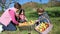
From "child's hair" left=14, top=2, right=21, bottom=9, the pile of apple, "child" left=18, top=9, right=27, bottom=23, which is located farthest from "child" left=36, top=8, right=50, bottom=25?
"child's hair" left=14, top=2, right=21, bottom=9

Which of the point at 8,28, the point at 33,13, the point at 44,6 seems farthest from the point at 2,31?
the point at 44,6

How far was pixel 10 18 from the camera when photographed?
3.67 m

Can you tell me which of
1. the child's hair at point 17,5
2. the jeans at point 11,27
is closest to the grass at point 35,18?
the jeans at point 11,27

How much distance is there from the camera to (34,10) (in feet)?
12.2

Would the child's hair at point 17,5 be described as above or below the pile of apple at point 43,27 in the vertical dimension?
above

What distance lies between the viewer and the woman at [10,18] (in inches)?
144

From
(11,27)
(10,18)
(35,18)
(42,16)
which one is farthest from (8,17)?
(42,16)

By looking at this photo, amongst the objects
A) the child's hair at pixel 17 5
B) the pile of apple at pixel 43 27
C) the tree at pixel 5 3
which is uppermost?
the tree at pixel 5 3

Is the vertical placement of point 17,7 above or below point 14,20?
above

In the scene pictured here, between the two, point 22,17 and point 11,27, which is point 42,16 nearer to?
point 22,17

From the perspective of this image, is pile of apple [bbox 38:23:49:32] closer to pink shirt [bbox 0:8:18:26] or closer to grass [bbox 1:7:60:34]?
grass [bbox 1:7:60:34]

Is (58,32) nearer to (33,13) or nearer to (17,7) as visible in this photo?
(33,13)

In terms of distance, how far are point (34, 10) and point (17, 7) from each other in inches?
12.8

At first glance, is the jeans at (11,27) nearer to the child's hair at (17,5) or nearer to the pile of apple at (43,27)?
the child's hair at (17,5)
